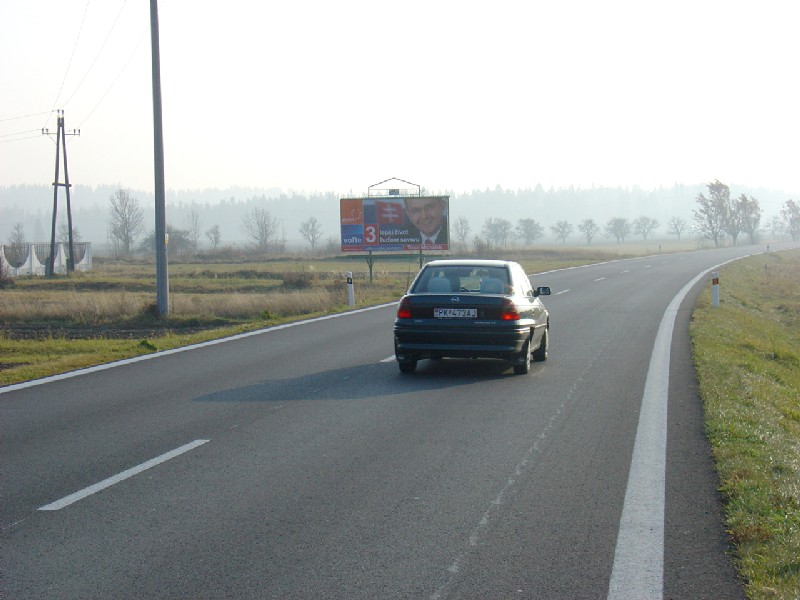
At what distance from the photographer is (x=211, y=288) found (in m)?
46.9

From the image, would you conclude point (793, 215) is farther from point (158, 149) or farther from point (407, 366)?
point (407, 366)

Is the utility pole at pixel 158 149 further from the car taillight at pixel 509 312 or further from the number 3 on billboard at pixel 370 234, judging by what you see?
the number 3 on billboard at pixel 370 234

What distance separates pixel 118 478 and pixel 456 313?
5.69m

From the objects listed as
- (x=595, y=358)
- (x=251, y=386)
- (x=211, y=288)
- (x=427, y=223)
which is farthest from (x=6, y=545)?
(x=211, y=288)

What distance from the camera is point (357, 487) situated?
6543 mm

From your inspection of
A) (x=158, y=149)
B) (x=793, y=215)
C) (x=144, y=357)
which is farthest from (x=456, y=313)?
(x=793, y=215)

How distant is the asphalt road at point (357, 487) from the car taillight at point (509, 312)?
2.71 ft

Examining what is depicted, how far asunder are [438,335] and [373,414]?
2.46 m

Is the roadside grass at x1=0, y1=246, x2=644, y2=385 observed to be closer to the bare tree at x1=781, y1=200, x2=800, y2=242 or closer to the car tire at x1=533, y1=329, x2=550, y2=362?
the car tire at x1=533, y1=329, x2=550, y2=362

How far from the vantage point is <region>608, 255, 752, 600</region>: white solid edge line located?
15.1 ft

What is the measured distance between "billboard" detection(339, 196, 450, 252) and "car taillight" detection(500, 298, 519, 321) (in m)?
32.3

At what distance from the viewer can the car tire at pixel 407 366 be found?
12.2m

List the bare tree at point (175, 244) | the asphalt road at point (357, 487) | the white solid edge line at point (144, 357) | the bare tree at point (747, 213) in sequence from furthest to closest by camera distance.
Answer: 1. the bare tree at point (747, 213)
2. the bare tree at point (175, 244)
3. the white solid edge line at point (144, 357)
4. the asphalt road at point (357, 487)

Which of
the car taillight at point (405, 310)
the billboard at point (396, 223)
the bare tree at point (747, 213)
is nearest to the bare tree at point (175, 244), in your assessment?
the bare tree at point (747, 213)
